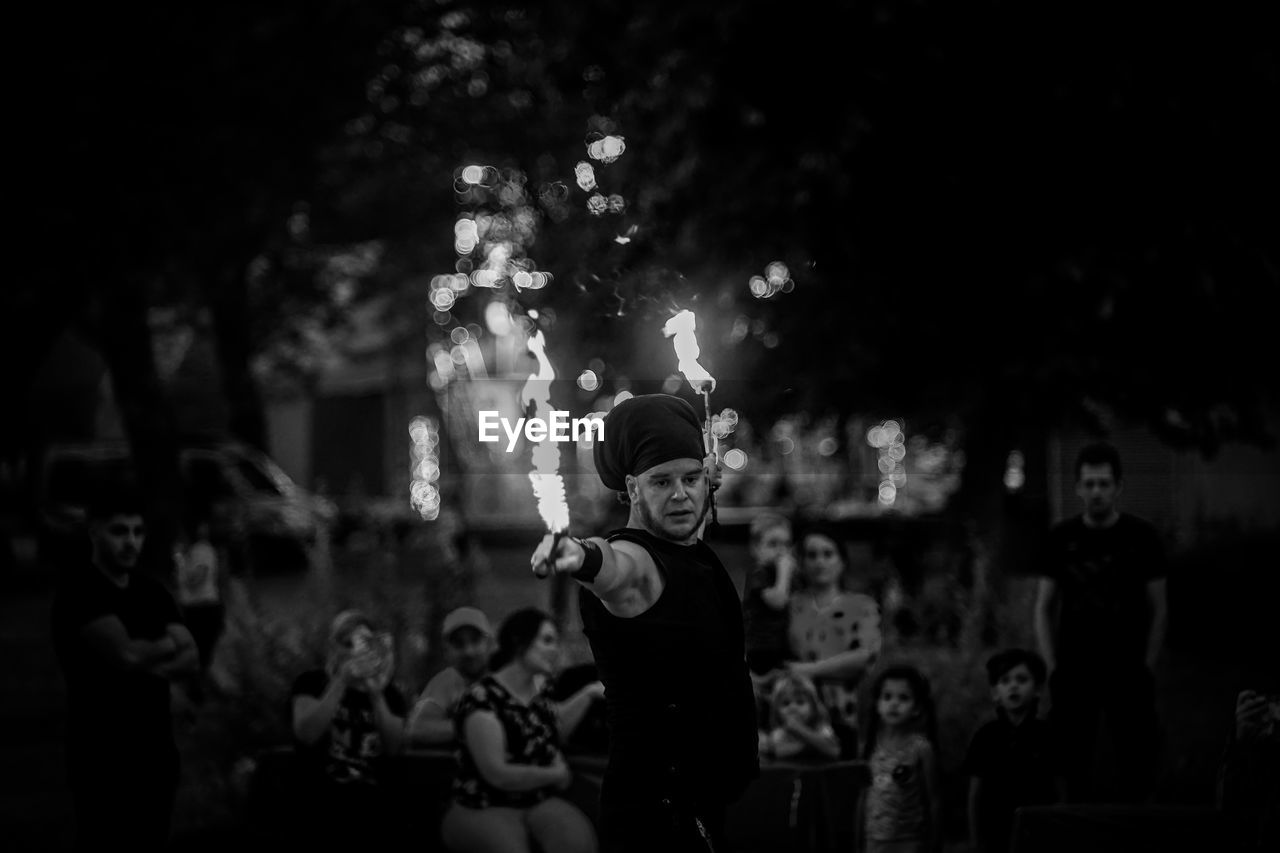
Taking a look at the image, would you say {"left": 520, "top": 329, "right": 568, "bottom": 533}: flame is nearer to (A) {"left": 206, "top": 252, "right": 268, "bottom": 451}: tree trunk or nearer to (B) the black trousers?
(B) the black trousers

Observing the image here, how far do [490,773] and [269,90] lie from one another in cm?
1113

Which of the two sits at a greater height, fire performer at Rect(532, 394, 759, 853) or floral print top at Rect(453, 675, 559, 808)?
fire performer at Rect(532, 394, 759, 853)

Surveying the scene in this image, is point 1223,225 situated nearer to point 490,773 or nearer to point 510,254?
point 490,773

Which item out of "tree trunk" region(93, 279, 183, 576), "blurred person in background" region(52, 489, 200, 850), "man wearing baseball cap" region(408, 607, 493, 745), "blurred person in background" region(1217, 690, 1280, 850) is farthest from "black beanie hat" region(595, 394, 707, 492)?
"tree trunk" region(93, 279, 183, 576)

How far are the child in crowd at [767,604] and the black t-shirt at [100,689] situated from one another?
112 inches

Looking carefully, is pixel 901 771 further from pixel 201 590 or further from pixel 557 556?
pixel 201 590

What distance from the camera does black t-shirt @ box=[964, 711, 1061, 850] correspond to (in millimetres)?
6328

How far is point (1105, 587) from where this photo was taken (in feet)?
22.8

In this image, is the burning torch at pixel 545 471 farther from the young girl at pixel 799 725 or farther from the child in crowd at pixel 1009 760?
the young girl at pixel 799 725

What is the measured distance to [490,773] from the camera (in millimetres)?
6078

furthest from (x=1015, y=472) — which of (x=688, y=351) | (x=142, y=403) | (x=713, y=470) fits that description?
(x=713, y=470)

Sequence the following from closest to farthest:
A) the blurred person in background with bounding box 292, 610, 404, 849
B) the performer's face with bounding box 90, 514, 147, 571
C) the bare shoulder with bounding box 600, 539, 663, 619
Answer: the bare shoulder with bounding box 600, 539, 663, 619, the performer's face with bounding box 90, 514, 147, 571, the blurred person in background with bounding box 292, 610, 404, 849

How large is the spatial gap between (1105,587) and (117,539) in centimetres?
422

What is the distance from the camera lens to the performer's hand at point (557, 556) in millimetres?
3421
